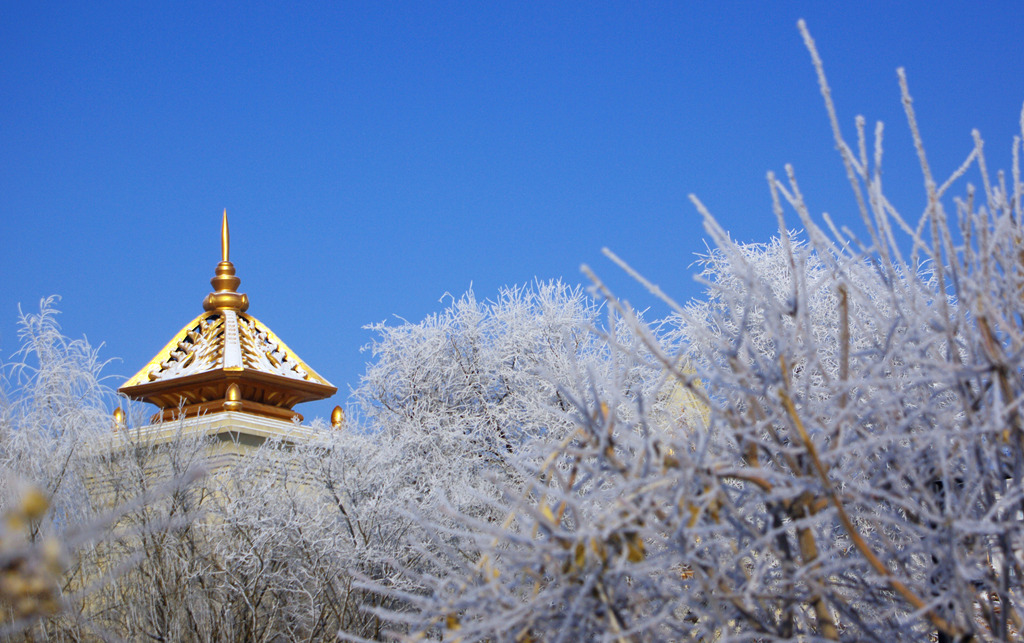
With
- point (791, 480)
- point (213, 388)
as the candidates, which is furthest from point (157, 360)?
point (791, 480)

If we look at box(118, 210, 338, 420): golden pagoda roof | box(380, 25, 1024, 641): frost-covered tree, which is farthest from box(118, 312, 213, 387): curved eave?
box(380, 25, 1024, 641): frost-covered tree

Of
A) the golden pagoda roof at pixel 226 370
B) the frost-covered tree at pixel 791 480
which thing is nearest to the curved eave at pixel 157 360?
the golden pagoda roof at pixel 226 370

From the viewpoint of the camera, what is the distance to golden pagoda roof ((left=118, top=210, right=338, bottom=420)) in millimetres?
16391

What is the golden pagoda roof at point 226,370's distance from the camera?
16391 millimetres

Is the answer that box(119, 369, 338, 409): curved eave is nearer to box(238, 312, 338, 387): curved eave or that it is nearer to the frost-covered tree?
box(238, 312, 338, 387): curved eave

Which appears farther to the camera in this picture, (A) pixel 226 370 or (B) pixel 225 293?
(B) pixel 225 293

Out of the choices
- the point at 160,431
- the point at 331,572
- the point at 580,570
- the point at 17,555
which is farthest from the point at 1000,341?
the point at 160,431

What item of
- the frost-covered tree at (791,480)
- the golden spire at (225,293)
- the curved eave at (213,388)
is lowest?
the frost-covered tree at (791,480)

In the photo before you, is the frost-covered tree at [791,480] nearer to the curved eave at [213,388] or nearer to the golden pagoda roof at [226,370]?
the golden pagoda roof at [226,370]

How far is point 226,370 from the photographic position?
1633cm

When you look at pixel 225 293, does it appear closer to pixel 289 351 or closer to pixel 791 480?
pixel 289 351

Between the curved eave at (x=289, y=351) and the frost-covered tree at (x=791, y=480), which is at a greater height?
the curved eave at (x=289, y=351)

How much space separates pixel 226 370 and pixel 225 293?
105 inches

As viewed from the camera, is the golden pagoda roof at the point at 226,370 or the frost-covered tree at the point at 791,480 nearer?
the frost-covered tree at the point at 791,480
